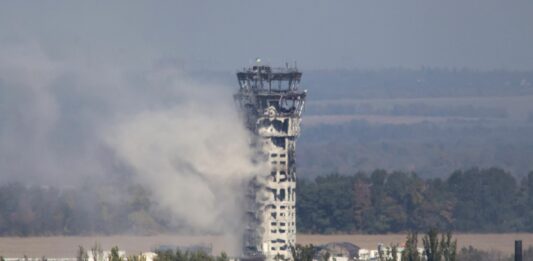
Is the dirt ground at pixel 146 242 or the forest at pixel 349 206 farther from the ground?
the forest at pixel 349 206

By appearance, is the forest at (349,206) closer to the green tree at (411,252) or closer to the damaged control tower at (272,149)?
the damaged control tower at (272,149)

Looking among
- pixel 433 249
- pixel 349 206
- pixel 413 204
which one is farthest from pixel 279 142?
pixel 413 204

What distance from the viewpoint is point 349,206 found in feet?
324

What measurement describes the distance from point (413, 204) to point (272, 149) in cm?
2864

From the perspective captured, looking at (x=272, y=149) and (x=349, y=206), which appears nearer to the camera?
(x=272, y=149)

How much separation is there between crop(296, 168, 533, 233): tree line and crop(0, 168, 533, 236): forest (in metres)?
0.05

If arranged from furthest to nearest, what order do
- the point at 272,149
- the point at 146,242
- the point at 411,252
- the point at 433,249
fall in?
the point at 146,242 → the point at 272,149 → the point at 433,249 → the point at 411,252

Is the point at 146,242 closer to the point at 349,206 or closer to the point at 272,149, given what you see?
the point at 272,149

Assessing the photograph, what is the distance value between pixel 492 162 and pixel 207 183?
191ft

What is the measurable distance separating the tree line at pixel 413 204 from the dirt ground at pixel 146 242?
12.0ft

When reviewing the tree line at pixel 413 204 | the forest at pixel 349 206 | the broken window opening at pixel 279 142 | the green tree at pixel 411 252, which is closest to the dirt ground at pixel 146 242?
the forest at pixel 349 206

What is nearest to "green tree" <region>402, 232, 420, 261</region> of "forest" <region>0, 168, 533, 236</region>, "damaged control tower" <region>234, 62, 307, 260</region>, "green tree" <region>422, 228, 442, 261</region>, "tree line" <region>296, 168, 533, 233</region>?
"green tree" <region>422, 228, 442, 261</region>

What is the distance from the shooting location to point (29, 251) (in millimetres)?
77875

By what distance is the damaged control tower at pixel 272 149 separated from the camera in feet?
233
